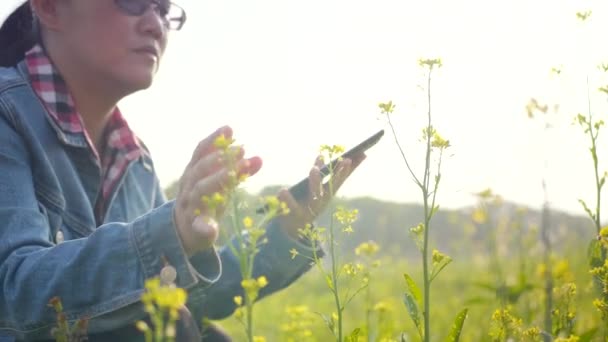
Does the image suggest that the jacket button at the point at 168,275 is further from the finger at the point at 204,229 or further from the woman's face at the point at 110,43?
the woman's face at the point at 110,43

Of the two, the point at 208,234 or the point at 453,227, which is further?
the point at 453,227

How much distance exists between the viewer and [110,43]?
2.77 metres

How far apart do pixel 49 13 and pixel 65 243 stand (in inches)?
44.6

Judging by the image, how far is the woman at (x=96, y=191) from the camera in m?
1.96

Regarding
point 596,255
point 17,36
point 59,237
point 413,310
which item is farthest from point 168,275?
point 17,36

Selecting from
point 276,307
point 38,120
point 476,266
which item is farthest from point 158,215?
point 476,266

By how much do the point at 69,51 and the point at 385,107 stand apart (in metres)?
1.43

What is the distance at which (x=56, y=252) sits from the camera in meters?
2.05

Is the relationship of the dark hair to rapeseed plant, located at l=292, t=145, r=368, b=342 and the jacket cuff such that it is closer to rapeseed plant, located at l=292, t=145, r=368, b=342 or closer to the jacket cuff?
the jacket cuff

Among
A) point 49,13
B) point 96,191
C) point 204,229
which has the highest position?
point 49,13

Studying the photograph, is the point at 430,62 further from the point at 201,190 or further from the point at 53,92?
the point at 53,92

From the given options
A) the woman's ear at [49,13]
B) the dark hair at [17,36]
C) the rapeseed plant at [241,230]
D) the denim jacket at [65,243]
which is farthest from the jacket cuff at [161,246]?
the dark hair at [17,36]

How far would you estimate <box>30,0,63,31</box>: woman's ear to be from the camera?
114 inches

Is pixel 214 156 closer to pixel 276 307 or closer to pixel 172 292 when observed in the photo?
pixel 172 292
